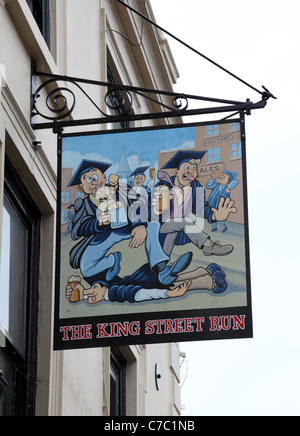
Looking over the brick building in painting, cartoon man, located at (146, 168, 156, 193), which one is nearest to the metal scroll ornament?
cartoon man, located at (146, 168, 156, 193)

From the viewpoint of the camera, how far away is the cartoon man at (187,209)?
29.1 ft

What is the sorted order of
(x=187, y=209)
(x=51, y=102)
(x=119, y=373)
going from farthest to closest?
(x=119, y=373)
(x=51, y=102)
(x=187, y=209)

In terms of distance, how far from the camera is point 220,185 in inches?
358

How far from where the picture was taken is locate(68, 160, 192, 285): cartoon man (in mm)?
8797

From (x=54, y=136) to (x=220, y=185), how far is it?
216 centimetres

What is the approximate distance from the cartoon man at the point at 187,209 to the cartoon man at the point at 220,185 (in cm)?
5

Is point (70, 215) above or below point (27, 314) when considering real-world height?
above

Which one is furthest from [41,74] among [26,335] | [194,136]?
[26,335]

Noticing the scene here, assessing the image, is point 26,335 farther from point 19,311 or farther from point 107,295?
point 107,295

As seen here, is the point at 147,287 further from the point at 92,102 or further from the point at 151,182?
the point at 92,102

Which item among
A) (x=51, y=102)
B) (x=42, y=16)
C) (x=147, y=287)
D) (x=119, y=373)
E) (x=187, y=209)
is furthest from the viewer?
(x=119, y=373)

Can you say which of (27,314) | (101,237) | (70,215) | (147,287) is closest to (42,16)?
(70,215)

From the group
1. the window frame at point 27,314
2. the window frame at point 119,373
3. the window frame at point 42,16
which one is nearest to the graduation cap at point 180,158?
the window frame at point 27,314

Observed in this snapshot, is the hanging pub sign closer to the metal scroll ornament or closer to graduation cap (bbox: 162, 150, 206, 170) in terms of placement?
graduation cap (bbox: 162, 150, 206, 170)
